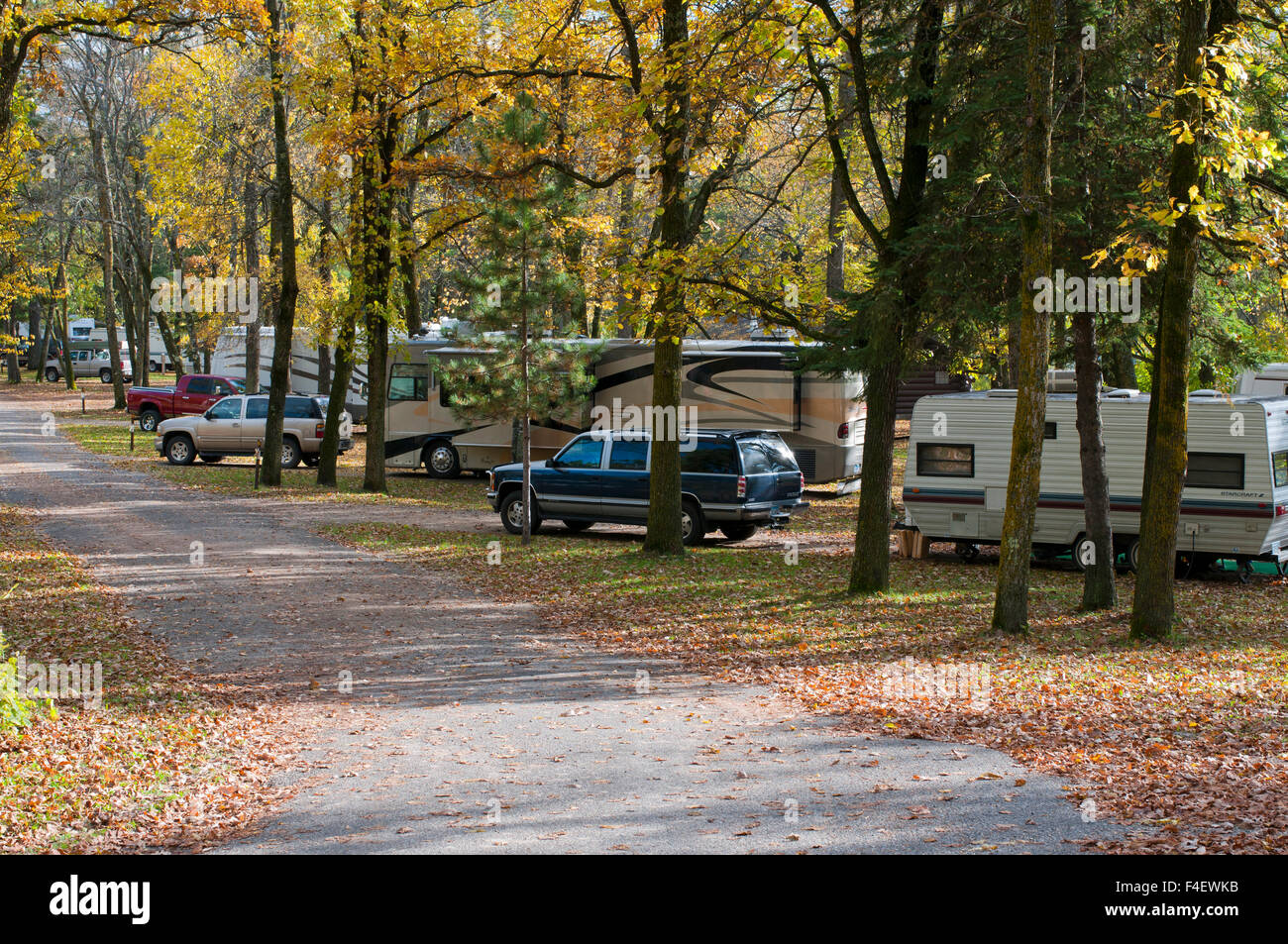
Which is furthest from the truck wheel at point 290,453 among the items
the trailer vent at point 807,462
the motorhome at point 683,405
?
the trailer vent at point 807,462

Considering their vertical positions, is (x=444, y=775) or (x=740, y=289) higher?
(x=740, y=289)

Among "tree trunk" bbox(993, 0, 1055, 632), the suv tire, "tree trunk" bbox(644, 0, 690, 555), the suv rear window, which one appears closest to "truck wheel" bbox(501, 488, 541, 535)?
"tree trunk" bbox(644, 0, 690, 555)

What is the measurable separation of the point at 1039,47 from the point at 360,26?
656 inches

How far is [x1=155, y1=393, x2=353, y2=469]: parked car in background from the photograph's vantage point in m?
31.6

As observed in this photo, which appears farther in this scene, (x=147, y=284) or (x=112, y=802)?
(x=147, y=284)

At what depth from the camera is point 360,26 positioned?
2447 centimetres

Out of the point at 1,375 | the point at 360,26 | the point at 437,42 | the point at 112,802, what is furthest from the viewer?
the point at 1,375

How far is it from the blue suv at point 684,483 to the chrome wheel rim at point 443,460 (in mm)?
9990

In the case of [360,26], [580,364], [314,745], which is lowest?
[314,745]

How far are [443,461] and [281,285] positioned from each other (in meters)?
6.95

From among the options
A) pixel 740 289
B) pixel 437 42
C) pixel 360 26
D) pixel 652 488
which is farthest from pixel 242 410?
pixel 740 289

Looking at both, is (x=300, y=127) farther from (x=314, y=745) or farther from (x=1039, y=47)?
(x=314, y=745)

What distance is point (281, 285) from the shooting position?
85.8 ft

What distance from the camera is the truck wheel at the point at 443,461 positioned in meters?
31.2
